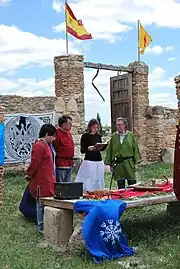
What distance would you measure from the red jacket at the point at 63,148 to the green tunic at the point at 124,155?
0.70 meters

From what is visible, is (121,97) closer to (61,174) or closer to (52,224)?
(61,174)

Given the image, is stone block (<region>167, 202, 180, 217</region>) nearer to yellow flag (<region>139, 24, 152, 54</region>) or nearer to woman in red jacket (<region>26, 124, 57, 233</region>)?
woman in red jacket (<region>26, 124, 57, 233</region>)

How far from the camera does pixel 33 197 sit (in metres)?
6.82

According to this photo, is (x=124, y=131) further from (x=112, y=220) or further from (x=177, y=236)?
(x=112, y=220)

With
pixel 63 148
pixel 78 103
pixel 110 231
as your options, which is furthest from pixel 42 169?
pixel 78 103

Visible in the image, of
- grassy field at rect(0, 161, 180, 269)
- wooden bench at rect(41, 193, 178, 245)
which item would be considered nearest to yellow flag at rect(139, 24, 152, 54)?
grassy field at rect(0, 161, 180, 269)

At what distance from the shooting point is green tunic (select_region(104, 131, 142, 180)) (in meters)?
7.58

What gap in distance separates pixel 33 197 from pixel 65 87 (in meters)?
6.03

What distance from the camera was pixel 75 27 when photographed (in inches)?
501

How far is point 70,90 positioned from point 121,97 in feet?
8.94

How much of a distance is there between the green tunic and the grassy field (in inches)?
24.3

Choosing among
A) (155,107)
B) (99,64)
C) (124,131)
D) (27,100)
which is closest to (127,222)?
(124,131)

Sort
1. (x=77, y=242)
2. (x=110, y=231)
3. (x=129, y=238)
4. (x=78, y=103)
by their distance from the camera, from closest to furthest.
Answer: (x=110, y=231) → (x=77, y=242) → (x=129, y=238) → (x=78, y=103)

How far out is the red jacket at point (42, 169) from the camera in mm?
6316
